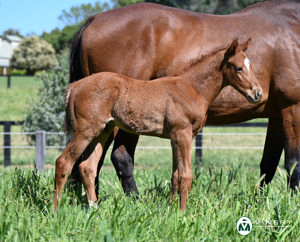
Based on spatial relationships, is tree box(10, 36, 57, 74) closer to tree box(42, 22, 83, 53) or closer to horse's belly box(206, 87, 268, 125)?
tree box(42, 22, 83, 53)

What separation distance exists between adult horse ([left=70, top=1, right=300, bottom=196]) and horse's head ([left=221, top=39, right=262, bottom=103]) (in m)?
0.64

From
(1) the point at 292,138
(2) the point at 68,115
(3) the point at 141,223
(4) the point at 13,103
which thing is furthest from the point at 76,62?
(4) the point at 13,103

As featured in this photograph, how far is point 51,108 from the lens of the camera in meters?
11.9

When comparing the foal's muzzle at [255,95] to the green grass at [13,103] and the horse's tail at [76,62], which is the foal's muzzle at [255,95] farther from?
the green grass at [13,103]

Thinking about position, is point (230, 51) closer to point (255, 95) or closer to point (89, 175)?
point (255, 95)

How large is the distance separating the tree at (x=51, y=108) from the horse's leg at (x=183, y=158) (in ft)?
28.1

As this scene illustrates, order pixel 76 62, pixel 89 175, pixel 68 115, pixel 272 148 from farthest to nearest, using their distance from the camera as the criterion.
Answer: pixel 272 148, pixel 76 62, pixel 89 175, pixel 68 115

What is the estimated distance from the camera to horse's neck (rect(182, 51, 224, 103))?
3.73 metres

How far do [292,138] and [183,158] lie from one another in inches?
56.7

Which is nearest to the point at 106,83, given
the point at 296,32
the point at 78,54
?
the point at 78,54

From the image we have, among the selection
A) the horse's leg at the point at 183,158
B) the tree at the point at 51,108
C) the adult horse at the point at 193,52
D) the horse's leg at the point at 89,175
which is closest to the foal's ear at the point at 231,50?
the adult horse at the point at 193,52

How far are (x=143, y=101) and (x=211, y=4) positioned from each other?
39.6 feet

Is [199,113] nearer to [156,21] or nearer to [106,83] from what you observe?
[106,83]

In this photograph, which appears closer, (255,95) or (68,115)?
(255,95)
